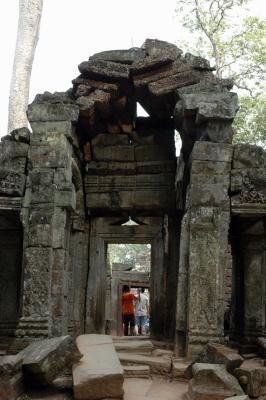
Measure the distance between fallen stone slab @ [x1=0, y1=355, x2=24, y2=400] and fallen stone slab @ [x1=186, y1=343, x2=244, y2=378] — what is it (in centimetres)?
206

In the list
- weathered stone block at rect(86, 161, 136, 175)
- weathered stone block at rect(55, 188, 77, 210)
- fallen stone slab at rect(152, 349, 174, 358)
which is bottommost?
fallen stone slab at rect(152, 349, 174, 358)

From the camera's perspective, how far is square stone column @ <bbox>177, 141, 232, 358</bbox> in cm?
662

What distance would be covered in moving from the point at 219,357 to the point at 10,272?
13.1 feet

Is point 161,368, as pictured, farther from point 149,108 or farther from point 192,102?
point 149,108

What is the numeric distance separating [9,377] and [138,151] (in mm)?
5604

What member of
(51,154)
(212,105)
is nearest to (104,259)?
(51,154)

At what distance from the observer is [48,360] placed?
505 cm

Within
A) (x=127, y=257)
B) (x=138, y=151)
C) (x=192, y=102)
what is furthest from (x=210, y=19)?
(x=127, y=257)

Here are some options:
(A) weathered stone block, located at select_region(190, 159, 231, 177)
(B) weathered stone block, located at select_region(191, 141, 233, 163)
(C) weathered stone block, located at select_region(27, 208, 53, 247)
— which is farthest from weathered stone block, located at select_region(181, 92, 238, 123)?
(C) weathered stone block, located at select_region(27, 208, 53, 247)

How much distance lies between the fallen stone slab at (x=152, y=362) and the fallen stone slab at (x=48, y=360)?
55.9 inches

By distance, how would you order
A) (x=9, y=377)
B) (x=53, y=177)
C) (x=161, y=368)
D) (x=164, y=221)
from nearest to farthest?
(x=9, y=377) → (x=161, y=368) → (x=53, y=177) → (x=164, y=221)

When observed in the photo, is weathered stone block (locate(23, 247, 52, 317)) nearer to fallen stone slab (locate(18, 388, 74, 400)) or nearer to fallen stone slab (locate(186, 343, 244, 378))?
fallen stone slab (locate(18, 388, 74, 400))

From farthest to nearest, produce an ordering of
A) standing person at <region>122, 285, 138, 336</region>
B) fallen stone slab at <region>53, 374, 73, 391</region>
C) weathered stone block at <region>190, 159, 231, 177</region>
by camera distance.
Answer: standing person at <region>122, 285, 138, 336</region>, weathered stone block at <region>190, 159, 231, 177</region>, fallen stone slab at <region>53, 374, 73, 391</region>

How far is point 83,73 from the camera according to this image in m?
8.03
